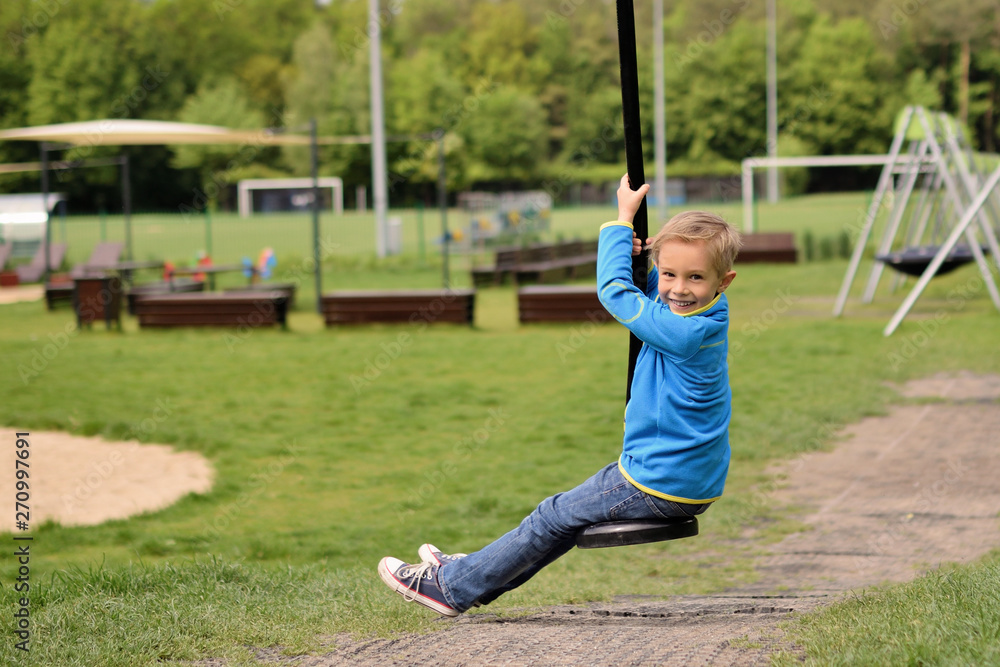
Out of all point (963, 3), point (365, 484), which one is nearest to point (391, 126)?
point (963, 3)

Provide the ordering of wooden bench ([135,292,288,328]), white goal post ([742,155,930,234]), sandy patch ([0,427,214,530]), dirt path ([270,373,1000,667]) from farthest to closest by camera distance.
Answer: white goal post ([742,155,930,234]), wooden bench ([135,292,288,328]), sandy patch ([0,427,214,530]), dirt path ([270,373,1000,667])

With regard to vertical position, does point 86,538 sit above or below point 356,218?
below

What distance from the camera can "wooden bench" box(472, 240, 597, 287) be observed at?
2112 cm

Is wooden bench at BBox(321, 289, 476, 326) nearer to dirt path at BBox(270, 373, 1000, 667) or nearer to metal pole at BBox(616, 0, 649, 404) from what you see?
dirt path at BBox(270, 373, 1000, 667)

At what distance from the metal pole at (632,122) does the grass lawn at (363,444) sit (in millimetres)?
1414

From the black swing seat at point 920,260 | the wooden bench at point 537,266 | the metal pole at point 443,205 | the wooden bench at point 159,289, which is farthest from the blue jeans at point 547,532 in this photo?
the wooden bench at point 537,266

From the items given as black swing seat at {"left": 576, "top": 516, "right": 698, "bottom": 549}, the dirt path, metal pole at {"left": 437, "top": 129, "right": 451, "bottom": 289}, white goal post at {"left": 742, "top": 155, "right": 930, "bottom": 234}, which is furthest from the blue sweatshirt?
white goal post at {"left": 742, "top": 155, "right": 930, "bottom": 234}

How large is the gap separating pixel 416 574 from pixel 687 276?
149cm

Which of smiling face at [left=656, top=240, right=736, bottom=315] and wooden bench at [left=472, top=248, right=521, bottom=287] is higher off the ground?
smiling face at [left=656, top=240, right=736, bottom=315]

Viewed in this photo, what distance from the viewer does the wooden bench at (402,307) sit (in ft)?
48.6

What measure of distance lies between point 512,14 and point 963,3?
28.7 m

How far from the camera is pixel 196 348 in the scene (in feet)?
44.4

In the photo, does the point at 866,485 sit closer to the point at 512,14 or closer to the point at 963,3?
the point at 963,3

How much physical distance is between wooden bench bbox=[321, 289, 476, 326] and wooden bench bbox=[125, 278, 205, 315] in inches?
132
